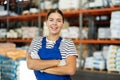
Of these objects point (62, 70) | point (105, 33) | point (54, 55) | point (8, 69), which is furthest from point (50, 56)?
point (105, 33)

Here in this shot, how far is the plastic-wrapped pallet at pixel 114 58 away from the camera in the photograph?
23.6 ft

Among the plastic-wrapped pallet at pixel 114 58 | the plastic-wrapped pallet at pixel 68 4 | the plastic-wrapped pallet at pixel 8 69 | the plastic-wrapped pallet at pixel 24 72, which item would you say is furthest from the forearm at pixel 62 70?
the plastic-wrapped pallet at pixel 68 4

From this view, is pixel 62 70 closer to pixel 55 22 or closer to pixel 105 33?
pixel 55 22

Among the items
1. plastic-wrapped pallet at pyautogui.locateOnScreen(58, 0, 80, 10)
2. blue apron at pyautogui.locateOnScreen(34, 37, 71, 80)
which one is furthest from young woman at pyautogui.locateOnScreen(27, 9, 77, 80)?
plastic-wrapped pallet at pyautogui.locateOnScreen(58, 0, 80, 10)

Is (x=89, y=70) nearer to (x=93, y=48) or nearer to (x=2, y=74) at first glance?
(x=93, y=48)

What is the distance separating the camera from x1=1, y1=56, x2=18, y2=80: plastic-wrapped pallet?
12.9 ft

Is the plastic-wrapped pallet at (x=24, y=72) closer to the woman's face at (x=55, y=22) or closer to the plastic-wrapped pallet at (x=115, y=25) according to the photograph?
the woman's face at (x=55, y=22)

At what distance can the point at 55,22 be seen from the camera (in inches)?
128

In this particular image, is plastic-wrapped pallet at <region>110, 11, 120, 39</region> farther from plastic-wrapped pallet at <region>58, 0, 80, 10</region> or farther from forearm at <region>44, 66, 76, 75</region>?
forearm at <region>44, 66, 76, 75</region>

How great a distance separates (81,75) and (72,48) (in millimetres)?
4816

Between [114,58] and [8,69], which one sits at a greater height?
[8,69]

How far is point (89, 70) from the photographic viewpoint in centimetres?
788

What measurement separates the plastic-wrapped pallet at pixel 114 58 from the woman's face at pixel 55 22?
422 centimetres

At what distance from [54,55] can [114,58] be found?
14.2 feet
